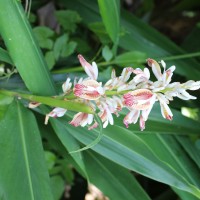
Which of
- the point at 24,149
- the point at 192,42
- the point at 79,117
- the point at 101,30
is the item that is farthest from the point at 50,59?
the point at 192,42

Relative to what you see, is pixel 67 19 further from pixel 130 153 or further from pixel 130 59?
pixel 130 153

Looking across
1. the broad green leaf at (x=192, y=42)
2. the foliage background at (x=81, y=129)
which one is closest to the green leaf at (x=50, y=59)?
the foliage background at (x=81, y=129)

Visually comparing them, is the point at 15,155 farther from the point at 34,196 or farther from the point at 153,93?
the point at 153,93

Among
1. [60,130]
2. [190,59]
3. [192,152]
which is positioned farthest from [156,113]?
[190,59]

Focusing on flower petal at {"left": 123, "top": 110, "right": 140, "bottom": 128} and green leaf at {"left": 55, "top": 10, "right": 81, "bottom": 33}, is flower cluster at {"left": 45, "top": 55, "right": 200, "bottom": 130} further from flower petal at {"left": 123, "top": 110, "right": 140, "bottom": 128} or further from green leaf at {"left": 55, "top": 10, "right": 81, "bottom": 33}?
green leaf at {"left": 55, "top": 10, "right": 81, "bottom": 33}

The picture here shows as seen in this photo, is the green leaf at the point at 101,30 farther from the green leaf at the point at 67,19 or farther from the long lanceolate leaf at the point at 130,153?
the long lanceolate leaf at the point at 130,153

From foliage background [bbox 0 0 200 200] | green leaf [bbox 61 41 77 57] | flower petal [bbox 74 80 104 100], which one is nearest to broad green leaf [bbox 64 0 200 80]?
foliage background [bbox 0 0 200 200]
